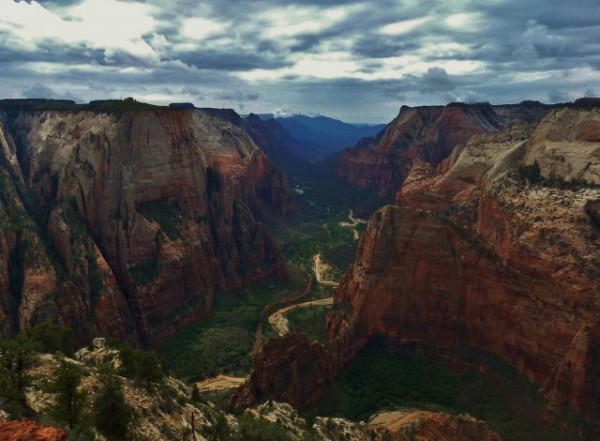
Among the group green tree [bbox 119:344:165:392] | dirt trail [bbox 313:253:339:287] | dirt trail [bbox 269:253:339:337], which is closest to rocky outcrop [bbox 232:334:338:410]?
green tree [bbox 119:344:165:392]

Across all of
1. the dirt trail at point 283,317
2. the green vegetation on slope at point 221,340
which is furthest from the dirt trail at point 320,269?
the green vegetation on slope at point 221,340

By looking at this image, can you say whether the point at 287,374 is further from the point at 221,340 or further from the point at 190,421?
the point at 221,340

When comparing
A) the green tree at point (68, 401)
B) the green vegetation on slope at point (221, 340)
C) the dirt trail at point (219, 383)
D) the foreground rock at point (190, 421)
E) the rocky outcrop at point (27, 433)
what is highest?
the rocky outcrop at point (27, 433)

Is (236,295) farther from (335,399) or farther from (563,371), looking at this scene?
(563,371)

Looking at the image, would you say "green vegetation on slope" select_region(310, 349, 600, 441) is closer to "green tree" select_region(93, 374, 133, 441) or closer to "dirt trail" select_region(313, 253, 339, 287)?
"green tree" select_region(93, 374, 133, 441)

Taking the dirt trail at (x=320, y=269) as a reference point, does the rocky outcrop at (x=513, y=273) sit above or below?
above

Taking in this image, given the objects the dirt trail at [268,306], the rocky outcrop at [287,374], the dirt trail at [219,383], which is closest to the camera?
the rocky outcrop at [287,374]

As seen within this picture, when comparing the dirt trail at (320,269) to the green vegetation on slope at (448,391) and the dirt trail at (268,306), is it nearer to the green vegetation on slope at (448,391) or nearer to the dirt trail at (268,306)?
the dirt trail at (268,306)
